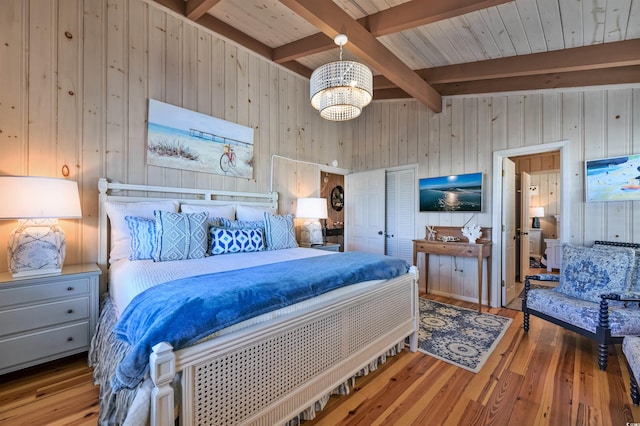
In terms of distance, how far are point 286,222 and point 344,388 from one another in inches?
72.6

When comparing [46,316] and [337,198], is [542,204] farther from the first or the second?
[46,316]

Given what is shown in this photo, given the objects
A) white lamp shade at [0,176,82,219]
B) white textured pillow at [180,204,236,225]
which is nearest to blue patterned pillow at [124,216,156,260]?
white lamp shade at [0,176,82,219]

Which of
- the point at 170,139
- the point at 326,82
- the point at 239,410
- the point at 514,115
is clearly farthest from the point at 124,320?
the point at 514,115

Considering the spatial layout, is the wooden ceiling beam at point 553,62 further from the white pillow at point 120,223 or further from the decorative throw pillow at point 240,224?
the white pillow at point 120,223

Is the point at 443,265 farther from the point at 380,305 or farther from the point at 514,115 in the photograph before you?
the point at 380,305

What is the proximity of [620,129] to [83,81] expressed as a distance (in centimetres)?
519

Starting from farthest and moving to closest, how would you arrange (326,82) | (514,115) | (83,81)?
(514,115) < (83,81) < (326,82)

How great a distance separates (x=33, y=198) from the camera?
1931 mm

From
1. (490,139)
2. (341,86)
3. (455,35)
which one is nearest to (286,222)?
(341,86)

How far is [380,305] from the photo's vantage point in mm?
2076

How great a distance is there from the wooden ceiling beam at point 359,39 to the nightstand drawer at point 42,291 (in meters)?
2.64

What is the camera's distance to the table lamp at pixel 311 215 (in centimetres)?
399

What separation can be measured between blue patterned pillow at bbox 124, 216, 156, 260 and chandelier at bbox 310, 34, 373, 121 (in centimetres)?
178

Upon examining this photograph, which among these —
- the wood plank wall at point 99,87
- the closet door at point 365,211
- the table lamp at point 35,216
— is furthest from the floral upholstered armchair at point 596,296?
the table lamp at point 35,216
